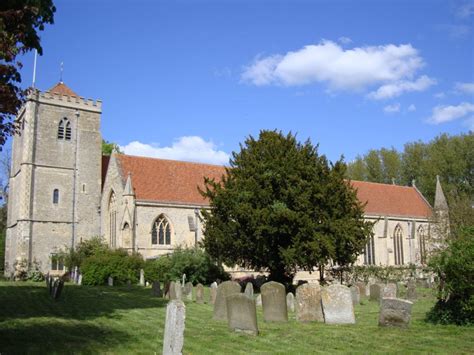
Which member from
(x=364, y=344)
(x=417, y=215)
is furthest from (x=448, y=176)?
(x=364, y=344)

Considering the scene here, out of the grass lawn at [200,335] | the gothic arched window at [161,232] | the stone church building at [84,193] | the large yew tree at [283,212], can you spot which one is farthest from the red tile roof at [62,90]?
the grass lawn at [200,335]

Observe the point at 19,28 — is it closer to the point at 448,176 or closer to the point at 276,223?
the point at 276,223

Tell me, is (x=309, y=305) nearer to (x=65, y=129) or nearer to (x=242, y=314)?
(x=242, y=314)

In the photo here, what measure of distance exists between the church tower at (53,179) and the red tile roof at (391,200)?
22156 mm

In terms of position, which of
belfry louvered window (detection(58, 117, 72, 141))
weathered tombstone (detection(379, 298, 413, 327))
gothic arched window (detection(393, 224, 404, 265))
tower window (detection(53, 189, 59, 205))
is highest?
belfry louvered window (detection(58, 117, 72, 141))

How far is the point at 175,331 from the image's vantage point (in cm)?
679

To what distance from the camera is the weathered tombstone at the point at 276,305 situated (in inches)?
497

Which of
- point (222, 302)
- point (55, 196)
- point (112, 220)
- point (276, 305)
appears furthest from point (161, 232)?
point (276, 305)

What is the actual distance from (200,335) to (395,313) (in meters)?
4.62

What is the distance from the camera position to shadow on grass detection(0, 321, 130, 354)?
845 centimetres

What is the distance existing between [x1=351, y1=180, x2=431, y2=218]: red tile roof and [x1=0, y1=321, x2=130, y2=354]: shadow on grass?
32.6m

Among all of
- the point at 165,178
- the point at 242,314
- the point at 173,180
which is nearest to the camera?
the point at 242,314

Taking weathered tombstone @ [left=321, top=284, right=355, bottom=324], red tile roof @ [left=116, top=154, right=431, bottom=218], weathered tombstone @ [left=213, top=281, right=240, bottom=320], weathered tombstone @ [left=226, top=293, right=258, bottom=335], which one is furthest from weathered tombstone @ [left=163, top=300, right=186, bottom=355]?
red tile roof @ [left=116, top=154, right=431, bottom=218]

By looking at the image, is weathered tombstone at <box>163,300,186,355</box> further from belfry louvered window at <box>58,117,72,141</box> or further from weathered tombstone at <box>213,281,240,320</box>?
belfry louvered window at <box>58,117,72,141</box>
